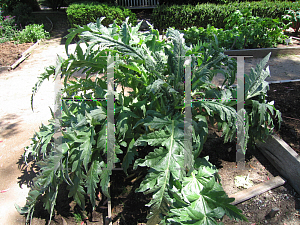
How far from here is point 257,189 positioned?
2.46 metres

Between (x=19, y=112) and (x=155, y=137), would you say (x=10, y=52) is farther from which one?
(x=155, y=137)

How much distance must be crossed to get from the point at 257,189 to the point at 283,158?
53 cm

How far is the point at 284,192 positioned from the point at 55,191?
2.35 meters

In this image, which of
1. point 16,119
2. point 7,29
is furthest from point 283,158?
point 7,29

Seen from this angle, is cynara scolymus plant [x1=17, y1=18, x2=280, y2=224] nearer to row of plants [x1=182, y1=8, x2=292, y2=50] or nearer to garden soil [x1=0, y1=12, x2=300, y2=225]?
garden soil [x1=0, y1=12, x2=300, y2=225]

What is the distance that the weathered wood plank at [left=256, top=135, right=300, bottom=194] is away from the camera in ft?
8.29

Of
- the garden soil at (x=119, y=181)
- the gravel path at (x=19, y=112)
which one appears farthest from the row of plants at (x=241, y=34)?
the garden soil at (x=119, y=181)

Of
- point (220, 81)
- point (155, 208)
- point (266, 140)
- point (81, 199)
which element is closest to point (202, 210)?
point (155, 208)

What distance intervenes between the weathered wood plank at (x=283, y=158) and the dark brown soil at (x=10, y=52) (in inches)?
250

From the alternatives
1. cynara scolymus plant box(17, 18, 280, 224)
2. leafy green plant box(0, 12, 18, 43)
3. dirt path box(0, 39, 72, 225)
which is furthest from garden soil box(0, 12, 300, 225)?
leafy green plant box(0, 12, 18, 43)

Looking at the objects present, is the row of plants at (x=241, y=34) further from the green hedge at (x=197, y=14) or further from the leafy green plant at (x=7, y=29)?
the leafy green plant at (x=7, y=29)

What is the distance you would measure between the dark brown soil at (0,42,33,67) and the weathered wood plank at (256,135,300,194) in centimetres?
A: 634

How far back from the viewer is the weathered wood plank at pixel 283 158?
2525 mm

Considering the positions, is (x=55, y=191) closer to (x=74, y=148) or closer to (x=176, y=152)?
(x=74, y=148)
